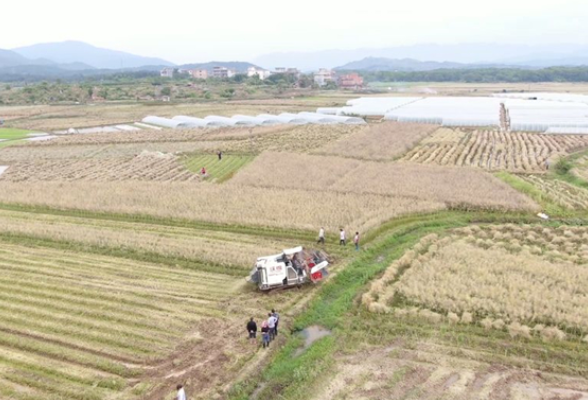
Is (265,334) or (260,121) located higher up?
(260,121)

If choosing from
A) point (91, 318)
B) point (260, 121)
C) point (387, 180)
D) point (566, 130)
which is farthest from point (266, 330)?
point (260, 121)

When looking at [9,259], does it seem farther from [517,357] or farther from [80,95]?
[80,95]

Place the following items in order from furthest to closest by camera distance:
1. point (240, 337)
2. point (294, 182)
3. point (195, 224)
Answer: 1. point (294, 182)
2. point (195, 224)
3. point (240, 337)

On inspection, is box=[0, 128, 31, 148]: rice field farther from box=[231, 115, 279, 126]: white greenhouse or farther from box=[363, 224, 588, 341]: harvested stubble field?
box=[363, 224, 588, 341]: harvested stubble field

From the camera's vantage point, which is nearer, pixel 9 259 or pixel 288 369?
pixel 288 369

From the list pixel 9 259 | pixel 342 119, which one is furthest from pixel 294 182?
pixel 342 119

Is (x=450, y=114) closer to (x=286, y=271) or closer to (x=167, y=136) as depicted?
(x=167, y=136)
